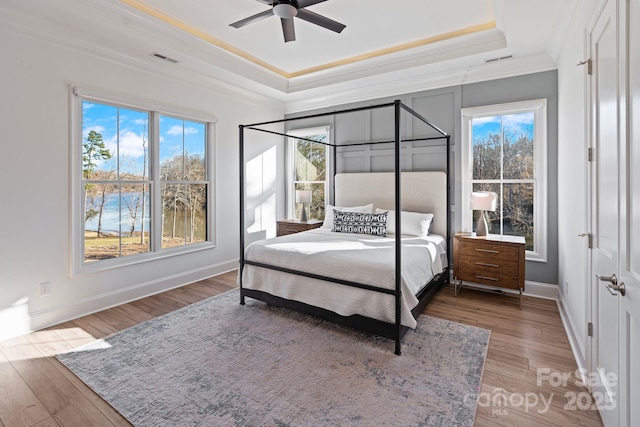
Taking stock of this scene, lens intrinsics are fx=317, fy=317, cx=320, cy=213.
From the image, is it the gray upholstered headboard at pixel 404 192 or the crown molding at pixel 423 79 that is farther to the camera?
the gray upholstered headboard at pixel 404 192

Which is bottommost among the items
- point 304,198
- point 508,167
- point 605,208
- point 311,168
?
point 605,208

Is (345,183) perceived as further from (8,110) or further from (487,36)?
(8,110)

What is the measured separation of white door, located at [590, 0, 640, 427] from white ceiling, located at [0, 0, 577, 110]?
126cm

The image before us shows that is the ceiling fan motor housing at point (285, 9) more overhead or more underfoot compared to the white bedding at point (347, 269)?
more overhead

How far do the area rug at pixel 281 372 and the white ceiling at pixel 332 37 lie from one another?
2878 mm

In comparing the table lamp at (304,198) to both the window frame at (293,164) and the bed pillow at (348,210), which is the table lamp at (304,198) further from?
the bed pillow at (348,210)

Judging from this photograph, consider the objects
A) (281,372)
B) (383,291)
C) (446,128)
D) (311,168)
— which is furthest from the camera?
(311,168)

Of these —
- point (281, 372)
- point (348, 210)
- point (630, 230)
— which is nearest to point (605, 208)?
point (630, 230)

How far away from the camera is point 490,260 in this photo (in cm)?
365

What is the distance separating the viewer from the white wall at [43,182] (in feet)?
9.22

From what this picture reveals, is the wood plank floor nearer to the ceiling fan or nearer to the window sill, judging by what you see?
the window sill

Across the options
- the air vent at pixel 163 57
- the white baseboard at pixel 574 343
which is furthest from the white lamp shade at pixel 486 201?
the air vent at pixel 163 57

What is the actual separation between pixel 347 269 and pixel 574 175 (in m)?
2.05

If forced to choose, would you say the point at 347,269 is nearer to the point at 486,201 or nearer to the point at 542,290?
the point at 486,201
